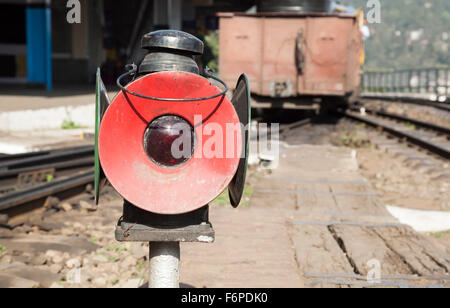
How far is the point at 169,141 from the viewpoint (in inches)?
63.1

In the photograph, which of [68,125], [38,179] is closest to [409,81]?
[68,125]

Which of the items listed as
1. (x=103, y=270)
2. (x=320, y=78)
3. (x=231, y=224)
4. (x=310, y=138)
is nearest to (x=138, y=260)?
(x=103, y=270)

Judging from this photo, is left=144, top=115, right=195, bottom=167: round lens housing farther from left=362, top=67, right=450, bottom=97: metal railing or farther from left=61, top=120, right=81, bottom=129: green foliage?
left=362, top=67, right=450, bottom=97: metal railing

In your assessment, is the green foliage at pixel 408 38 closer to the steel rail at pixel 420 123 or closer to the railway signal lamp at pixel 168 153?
the steel rail at pixel 420 123

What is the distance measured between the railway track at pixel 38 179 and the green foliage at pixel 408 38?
123268 millimetres

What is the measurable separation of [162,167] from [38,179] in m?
4.44

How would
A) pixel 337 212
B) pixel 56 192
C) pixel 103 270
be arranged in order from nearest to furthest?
pixel 103 270 → pixel 337 212 → pixel 56 192

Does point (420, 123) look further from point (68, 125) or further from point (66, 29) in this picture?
point (66, 29)

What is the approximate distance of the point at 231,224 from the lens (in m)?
3.78

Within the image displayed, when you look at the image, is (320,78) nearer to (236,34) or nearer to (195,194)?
(236,34)

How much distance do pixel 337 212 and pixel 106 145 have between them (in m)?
3.03

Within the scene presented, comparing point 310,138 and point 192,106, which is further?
point 310,138
